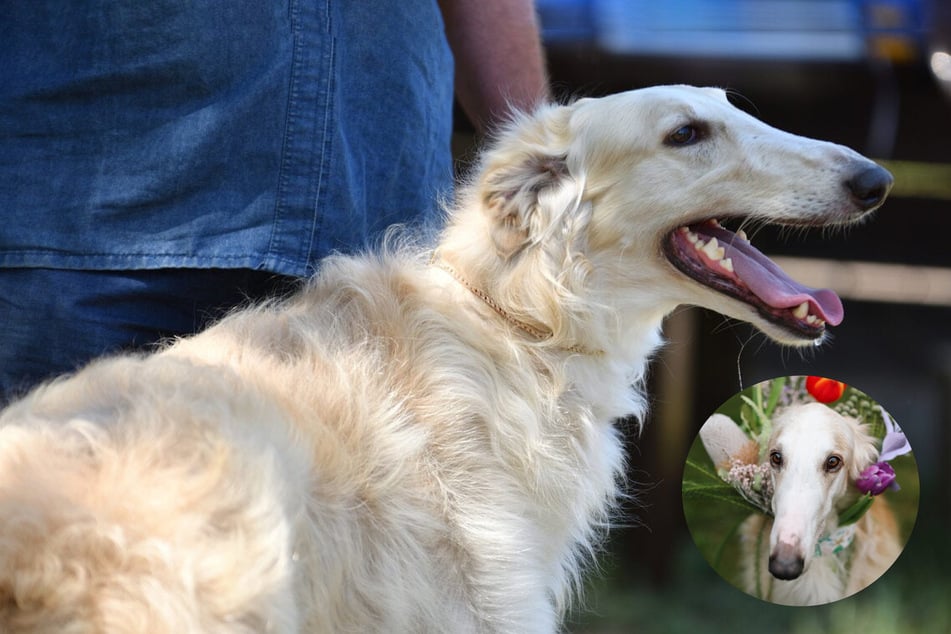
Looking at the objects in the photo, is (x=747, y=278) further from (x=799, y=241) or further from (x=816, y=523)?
(x=799, y=241)

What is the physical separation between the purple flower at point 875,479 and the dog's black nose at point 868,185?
0.68 meters

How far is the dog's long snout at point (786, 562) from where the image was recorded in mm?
2328

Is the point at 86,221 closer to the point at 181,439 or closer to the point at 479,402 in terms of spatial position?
the point at 181,439

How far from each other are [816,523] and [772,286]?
61 centimetres

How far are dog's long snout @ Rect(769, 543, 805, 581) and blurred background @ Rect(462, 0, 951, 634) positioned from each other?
2.69 m

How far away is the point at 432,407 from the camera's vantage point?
2.40 metres

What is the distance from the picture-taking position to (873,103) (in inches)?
246

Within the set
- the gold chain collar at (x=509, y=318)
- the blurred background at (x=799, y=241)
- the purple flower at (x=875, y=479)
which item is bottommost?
the blurred background at (x=799, y=241)

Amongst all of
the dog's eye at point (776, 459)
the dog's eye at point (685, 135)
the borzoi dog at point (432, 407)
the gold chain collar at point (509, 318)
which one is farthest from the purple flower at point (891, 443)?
the dog's eye at point (685, 135)

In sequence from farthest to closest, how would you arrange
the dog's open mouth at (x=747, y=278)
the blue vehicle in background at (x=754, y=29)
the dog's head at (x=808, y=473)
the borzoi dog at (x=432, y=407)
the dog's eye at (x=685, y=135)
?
the blue vehicle in background at (x=754, y=29) → the dog's eye at (x=685, y=135) → the dog's open mouth at (x=747, y=278) → the dog's head at (x=808, y=473) → the borzoi dog at (x=432, y=407)

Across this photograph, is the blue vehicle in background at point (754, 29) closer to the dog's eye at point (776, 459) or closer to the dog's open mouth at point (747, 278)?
the dog's open mouth at point (747, 278)

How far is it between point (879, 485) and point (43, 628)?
1695 mm

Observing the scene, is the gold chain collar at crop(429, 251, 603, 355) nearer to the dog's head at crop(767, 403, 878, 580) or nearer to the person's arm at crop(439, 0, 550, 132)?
the dog's head at crop(767, 403, 878, 580)

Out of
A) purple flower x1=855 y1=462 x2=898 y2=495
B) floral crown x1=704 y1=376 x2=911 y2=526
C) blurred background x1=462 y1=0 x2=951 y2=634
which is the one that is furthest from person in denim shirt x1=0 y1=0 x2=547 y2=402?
blurred background x1=462 y1=0 x2=951 y2=634
